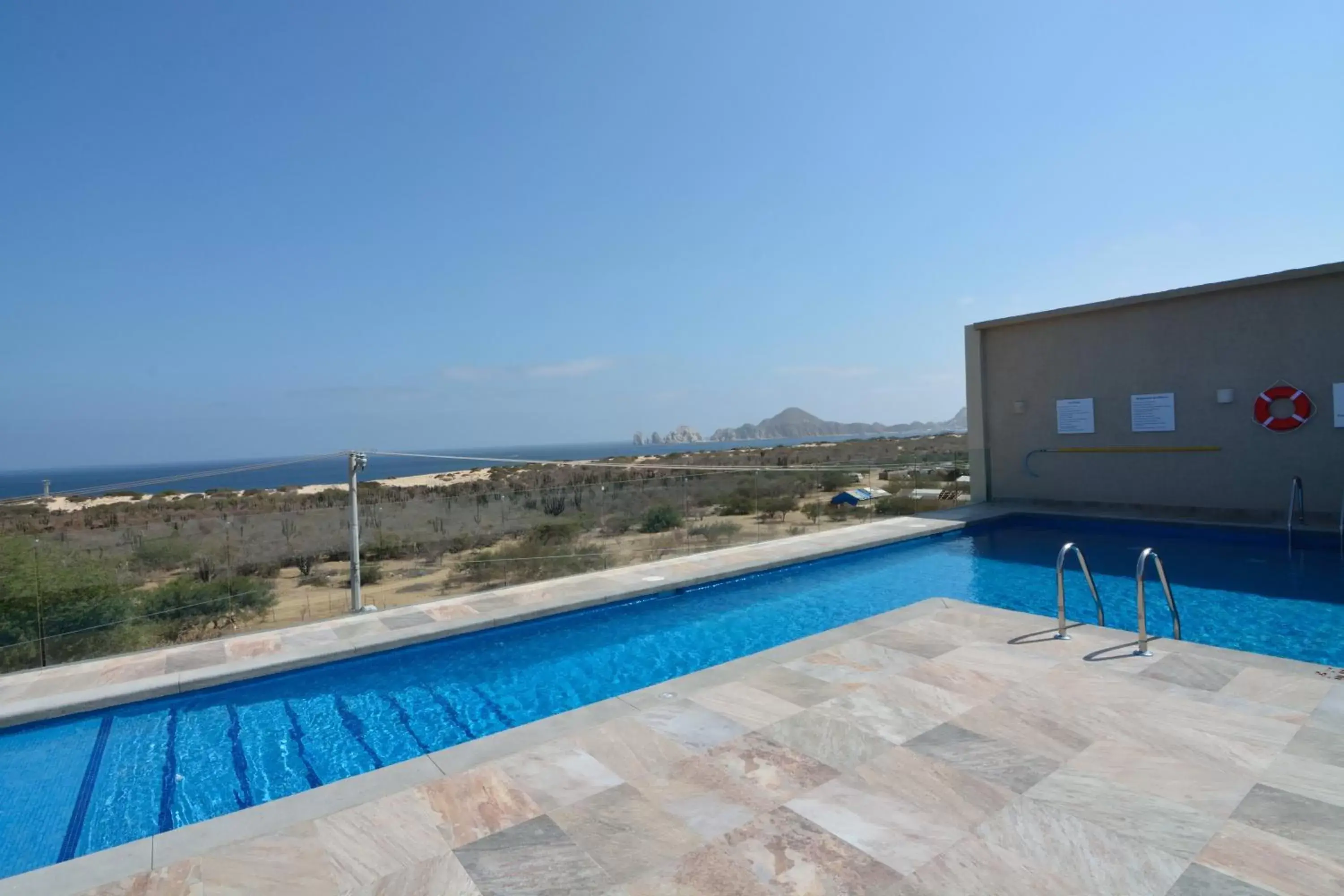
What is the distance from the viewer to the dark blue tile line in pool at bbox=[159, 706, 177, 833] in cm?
340

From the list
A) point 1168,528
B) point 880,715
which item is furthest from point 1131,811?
point 1168,528

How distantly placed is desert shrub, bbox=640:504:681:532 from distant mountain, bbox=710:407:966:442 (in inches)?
3703

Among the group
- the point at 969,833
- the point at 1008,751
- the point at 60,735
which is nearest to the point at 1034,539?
the point at 1008,751

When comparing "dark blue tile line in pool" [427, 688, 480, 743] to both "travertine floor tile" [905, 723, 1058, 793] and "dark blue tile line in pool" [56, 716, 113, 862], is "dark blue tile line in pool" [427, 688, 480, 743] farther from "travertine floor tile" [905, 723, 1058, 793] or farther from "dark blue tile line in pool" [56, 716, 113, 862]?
"travertine floor tile" [905, 723, 1058, 793]

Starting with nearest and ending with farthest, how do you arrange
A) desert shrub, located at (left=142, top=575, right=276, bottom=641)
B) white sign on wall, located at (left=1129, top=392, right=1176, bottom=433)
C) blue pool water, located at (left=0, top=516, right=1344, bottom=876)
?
blue pool water, located at (left=0, top=516, right=1344, bottom=876) → desert shrub, located at (left=142, top=575, right=276, bottom=641) → white sign on wall, located at (left=1129, top=392, right=1176, bottom=433)

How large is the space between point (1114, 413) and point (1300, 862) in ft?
33.4

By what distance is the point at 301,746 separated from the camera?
414cm

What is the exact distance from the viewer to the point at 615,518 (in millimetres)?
8117

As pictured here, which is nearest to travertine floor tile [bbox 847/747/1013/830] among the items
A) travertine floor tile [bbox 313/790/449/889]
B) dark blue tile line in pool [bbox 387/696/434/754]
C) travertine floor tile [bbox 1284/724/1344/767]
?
travertine floor tile [bbox 1284/724/1344/767]

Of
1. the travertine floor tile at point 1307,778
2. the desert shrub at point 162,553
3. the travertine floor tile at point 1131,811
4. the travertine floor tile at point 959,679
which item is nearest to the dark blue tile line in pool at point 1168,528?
the travertine floor tile at point 959,679

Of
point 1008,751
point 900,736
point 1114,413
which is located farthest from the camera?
point 1114,413

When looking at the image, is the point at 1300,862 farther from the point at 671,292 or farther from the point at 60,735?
the point at 671,292

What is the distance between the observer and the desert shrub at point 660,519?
27.4 ft

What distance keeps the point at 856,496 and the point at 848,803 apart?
8.45 meters
